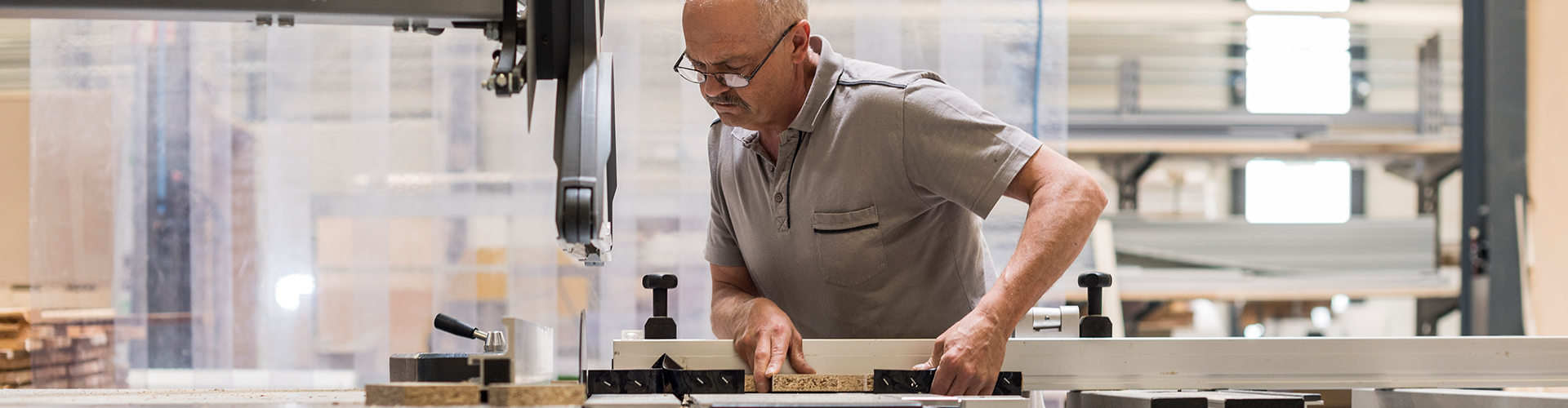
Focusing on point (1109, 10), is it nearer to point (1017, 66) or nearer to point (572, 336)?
point (1017, 66)

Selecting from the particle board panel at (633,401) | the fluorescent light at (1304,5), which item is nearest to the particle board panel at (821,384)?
the particle board panel at (633,401)

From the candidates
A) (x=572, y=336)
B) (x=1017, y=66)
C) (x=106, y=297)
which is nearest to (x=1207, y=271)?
(x=1017, y=66)

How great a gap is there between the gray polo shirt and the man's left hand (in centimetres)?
23

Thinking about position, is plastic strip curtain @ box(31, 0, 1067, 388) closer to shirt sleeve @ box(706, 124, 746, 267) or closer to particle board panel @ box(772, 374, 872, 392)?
→ shirt sleeve @ box(706, 124, 746, 267)

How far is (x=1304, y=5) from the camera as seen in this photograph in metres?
3.15

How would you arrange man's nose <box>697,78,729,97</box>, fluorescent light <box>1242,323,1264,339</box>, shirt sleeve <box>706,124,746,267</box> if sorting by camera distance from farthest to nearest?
fluorescent light <box>1242,323,1264,339</box>, shirt sleeve <box>706,124,746,267</box>, man's nose <box>697,78,729,97</box>

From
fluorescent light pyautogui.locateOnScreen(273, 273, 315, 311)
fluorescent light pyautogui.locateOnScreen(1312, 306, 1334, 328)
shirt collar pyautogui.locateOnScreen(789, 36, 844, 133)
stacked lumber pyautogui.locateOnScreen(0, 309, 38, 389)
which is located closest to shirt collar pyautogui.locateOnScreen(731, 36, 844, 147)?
shirt collar pyautogui.locateOnScreen(789, 36, 844, 133)

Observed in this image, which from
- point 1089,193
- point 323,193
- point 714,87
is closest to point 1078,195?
point 1089,193

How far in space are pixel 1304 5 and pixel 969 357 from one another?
113 inches

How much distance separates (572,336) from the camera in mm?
2260

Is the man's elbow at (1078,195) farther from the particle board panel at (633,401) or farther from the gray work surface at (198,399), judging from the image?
the gray work surface at (198,399)

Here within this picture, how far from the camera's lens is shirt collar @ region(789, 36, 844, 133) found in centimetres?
128

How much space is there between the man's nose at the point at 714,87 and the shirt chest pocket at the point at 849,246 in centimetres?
22

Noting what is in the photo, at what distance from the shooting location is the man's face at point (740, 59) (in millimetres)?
1197
